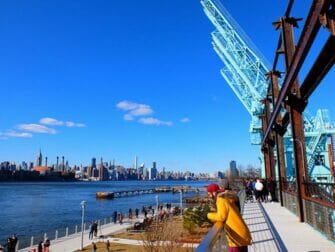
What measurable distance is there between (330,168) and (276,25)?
105ft

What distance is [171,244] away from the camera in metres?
17.8

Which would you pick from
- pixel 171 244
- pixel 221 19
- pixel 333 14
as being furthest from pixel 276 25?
pixel 221 19

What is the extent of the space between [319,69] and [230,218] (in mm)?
7978

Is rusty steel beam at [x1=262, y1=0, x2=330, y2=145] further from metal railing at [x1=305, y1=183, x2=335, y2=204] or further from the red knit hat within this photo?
the red knit hat

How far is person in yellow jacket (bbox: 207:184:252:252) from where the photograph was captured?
455 cm

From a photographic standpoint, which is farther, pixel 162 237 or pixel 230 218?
pixel 162 237

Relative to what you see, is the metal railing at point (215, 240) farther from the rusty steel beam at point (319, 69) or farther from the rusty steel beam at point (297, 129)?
the rusty steel beam at point (297, 129)

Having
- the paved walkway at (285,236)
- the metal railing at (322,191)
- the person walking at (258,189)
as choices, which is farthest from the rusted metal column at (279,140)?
the metal railing at (322,191)

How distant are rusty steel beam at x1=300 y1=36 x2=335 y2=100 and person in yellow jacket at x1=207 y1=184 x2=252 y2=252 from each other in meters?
5.09

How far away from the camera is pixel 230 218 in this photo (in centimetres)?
458

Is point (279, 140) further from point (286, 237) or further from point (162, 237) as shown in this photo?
point (286, 237)

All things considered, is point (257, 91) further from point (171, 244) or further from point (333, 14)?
point (333, 14)

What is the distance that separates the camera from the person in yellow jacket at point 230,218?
4.55 meters

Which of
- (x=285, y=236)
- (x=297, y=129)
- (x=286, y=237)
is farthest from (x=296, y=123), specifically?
(x=286, y=237)
